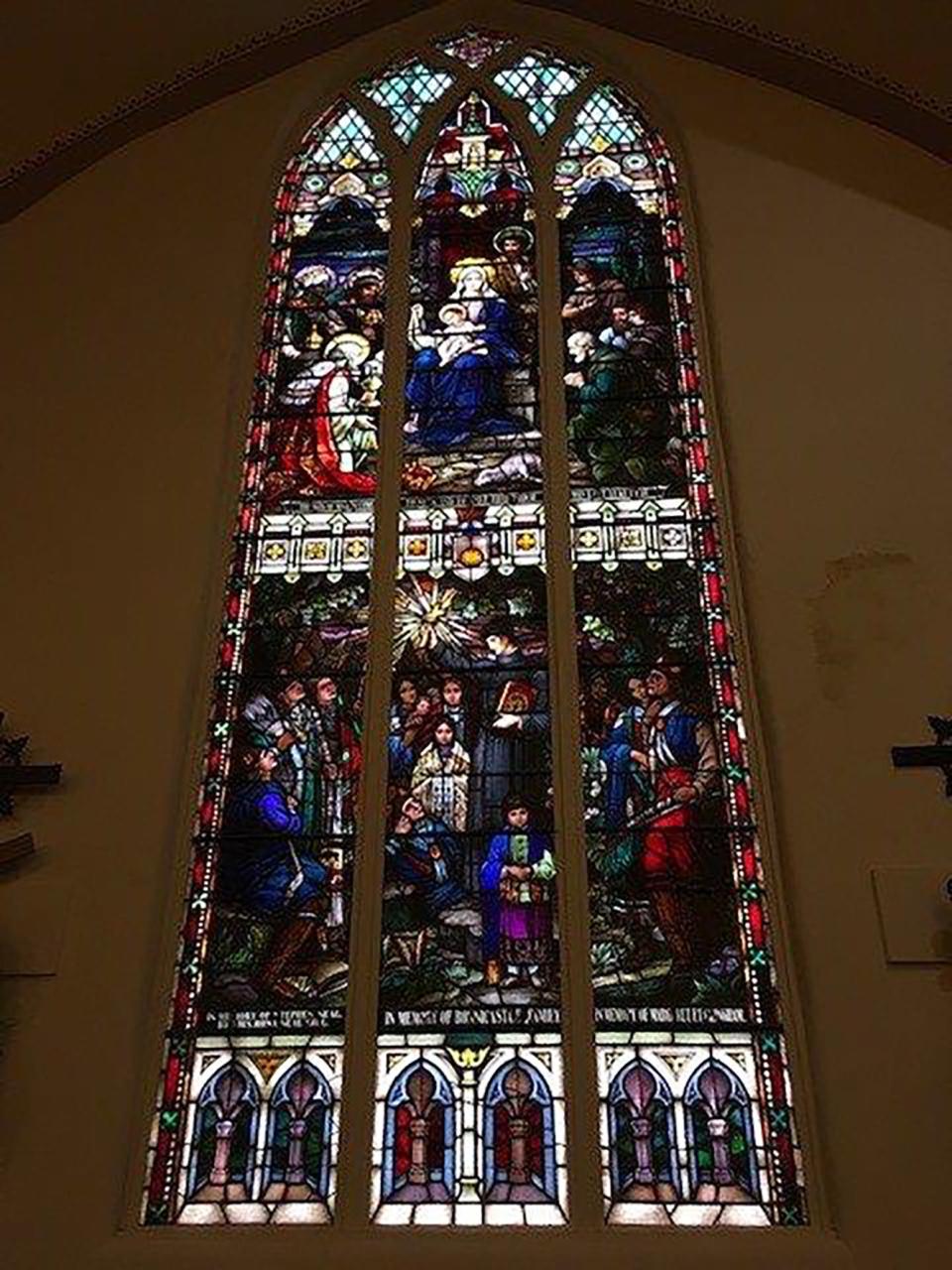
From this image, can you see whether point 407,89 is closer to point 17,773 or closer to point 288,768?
point 288,768

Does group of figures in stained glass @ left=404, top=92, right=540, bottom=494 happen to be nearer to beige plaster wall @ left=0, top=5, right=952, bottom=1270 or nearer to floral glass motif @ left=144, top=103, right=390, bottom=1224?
floral glass motif @ left=144, top=103, right=390, bottom=1224

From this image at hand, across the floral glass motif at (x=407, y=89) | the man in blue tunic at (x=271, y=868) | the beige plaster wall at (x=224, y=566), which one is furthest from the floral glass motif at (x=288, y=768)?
the floral glass motif at (x=407, y=89)

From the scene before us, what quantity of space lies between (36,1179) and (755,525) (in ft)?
9.47

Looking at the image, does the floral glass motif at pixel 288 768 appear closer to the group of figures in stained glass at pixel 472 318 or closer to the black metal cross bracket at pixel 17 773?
the group of figures in stained glass at pixel 472 318

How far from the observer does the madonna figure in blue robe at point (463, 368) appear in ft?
18.5

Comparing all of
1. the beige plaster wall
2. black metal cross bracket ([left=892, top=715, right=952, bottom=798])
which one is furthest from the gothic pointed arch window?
black metal cross bracket ([left=892, top=715, right=952, bottom=798])

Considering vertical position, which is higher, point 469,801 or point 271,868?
point 469,801

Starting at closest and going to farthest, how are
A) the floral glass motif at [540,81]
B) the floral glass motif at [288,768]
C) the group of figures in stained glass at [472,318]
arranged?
the floral glass motif at [288,768], the group of figures in stained glass at [472,318], the floral glass motif at [540,81]

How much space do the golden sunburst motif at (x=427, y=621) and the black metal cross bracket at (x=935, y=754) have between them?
4.52ft

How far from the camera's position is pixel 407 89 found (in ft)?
22.4

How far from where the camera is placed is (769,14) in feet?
20.9

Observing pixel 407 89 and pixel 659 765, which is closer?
pixel 659 765

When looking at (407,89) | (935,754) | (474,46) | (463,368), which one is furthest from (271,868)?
(474,46)

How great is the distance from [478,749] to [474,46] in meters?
3.64
